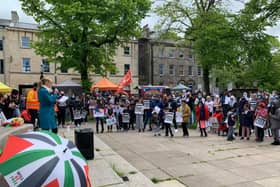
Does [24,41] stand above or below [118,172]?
above

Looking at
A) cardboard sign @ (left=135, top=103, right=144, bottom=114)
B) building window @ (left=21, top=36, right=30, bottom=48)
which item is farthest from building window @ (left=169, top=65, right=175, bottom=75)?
cardboard sign @ (left=135, top=103, right=144, bottom=114)

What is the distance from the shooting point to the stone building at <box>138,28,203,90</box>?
4922 centimetres

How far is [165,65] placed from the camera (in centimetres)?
5088

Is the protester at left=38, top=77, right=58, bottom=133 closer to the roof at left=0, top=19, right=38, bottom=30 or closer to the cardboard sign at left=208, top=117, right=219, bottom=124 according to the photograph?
the cardboard sign at left=208, top=117, right=219, bottom=124

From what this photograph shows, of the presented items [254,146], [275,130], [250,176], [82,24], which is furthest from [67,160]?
[82,24]

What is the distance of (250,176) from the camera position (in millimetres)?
6473

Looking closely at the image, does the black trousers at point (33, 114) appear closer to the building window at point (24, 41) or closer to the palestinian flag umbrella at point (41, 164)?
the palestinian flag umbrella at point (41, 164)

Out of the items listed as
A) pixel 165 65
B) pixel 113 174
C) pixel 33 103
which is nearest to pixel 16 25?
pixel 165 65

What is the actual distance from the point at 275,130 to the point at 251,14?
13.5 metres

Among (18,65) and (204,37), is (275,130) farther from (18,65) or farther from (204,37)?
(18,65)

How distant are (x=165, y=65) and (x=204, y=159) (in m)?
43.4

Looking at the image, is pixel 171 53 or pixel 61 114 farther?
pixel 171 53

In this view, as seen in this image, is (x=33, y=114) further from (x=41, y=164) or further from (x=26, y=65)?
(x=26, y=65)

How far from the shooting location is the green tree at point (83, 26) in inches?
806
